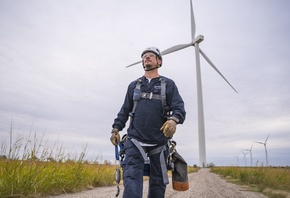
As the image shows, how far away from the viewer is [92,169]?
35.1 ft

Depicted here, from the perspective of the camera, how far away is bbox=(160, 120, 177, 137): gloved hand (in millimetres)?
3551

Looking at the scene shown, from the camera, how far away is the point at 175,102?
4027mm

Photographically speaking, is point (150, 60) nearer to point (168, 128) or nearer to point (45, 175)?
point (168, 128)

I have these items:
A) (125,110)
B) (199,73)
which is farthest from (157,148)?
(199,73)

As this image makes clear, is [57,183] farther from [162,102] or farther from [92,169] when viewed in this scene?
[162,102]

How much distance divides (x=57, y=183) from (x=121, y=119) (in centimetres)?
427

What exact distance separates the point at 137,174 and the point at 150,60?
171cm

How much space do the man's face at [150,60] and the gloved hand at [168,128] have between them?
1.09 meters

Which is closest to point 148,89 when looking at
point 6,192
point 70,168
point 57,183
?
point 6,192

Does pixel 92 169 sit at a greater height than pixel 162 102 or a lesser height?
lesser

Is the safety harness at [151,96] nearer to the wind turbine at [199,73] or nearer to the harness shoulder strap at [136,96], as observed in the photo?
the harness shoulder strap at [136,96]

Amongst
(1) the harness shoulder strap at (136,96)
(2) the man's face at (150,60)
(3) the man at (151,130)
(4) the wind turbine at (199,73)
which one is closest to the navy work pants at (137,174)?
(3) the man at (151,130)

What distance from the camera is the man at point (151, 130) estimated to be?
12.1 ft

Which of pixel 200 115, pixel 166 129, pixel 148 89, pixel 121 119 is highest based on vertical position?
pixel 200 115
